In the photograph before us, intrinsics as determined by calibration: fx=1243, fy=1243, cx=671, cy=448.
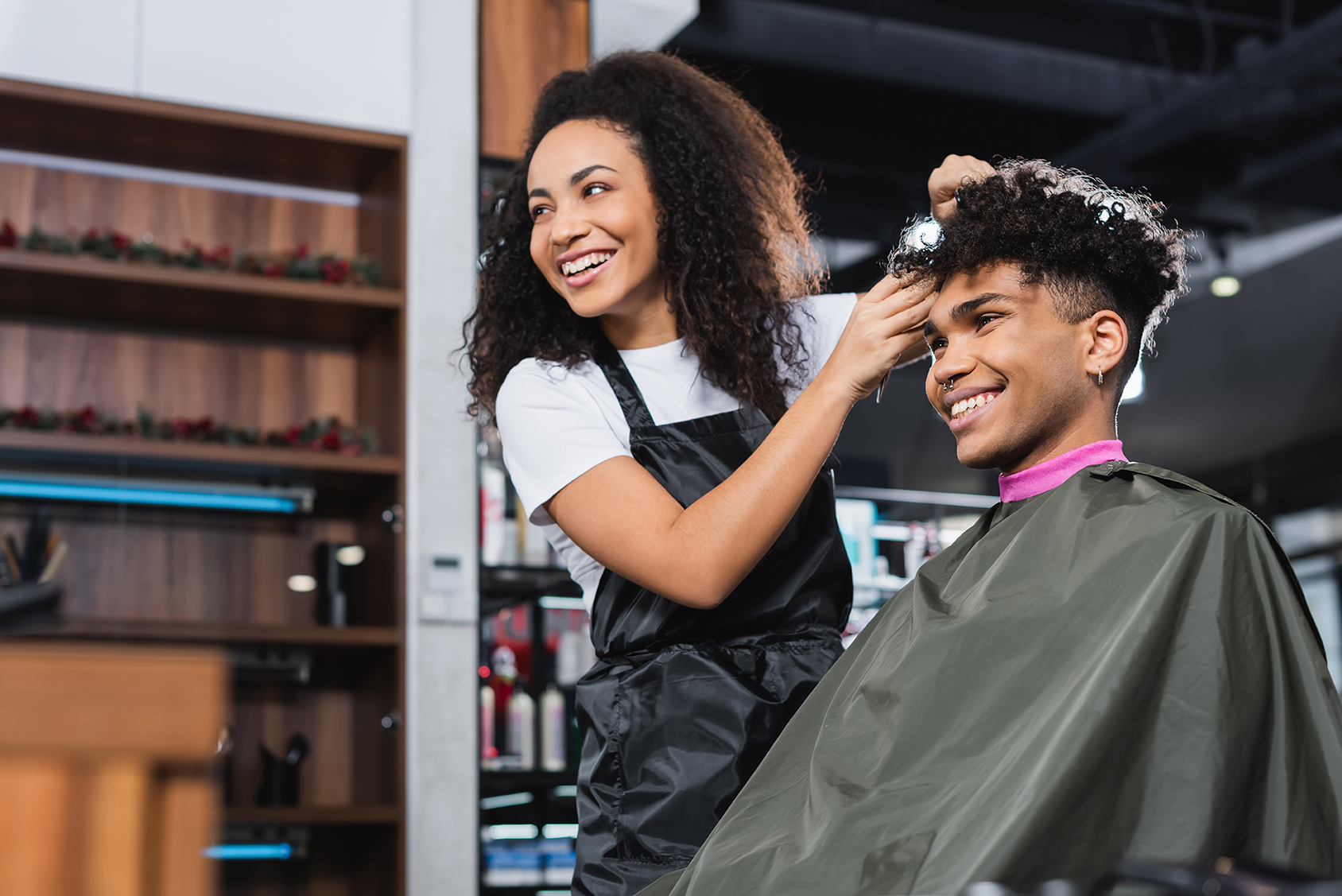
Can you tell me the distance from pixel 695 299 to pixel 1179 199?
5.28 m

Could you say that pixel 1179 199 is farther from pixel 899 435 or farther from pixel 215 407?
pixel 215 407

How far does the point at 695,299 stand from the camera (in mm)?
1889

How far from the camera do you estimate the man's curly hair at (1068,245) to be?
65.1 inches

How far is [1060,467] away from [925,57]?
12.3 feet

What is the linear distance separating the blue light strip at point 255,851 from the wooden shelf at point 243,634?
57cm

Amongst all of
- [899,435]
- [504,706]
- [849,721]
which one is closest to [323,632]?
[504,706]

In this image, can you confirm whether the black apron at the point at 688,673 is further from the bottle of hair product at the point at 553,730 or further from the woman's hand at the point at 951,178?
the bottle of hair product at the point at 553,730

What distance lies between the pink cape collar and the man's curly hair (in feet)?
0.41

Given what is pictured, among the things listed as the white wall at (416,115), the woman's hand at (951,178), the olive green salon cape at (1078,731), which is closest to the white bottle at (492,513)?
the white wall at (416,115)

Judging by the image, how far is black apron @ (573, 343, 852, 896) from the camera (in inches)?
63.3

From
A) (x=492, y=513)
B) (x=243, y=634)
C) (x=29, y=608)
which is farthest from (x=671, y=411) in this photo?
(x=243, y=634)

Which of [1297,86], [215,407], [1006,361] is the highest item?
[1297,86]

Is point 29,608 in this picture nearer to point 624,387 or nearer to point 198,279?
point 624,387

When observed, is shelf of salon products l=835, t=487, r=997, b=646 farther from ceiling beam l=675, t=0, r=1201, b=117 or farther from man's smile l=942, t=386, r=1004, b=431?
man's smile l=942, t=386, r=1004, b=431
